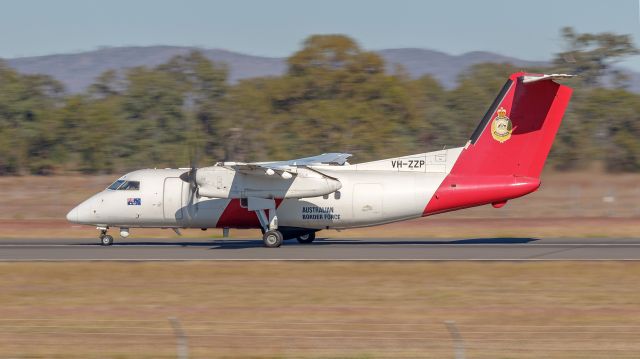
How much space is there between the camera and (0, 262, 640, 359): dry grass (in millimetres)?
11180

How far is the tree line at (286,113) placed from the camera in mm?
49844

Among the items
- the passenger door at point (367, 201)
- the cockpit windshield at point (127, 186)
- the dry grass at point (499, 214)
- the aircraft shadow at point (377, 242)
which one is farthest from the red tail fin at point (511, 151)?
the cockpit windshield at point (127, 186)

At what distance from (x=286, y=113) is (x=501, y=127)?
34704mm

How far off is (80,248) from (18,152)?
94.5 feet

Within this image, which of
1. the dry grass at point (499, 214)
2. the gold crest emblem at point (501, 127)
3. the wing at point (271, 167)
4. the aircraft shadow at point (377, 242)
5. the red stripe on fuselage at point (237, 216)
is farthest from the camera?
the dry grass at point (499, 214)

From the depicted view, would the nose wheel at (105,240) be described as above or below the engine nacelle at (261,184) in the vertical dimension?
below

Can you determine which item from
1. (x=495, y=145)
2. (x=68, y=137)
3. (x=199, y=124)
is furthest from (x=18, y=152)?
(x=495, y=145)

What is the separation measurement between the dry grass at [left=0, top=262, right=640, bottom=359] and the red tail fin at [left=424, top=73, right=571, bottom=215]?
355cm

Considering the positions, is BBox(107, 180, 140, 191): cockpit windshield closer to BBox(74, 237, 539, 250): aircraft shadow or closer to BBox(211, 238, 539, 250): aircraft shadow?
BBox(74, 237, 539, 250): aircraft shadow

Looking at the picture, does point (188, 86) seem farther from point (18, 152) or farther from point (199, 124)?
point (18, 152)

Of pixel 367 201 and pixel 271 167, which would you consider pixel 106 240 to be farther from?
pixel 367 201

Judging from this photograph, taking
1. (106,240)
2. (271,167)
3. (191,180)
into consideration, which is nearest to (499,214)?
(271,167)

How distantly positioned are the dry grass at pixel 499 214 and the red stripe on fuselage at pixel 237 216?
491cm

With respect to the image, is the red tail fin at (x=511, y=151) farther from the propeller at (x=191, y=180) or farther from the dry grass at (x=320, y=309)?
the propeller at (x=191, y=180)
